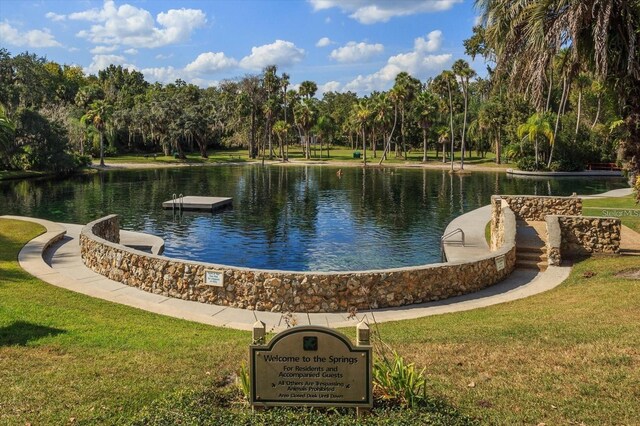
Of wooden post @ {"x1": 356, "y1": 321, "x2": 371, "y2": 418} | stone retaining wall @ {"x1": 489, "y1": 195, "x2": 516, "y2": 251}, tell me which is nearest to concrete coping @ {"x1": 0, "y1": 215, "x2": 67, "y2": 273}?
wooden post @ {"x1": 356, "y1": 321, "x2": 371, "y2": 418}

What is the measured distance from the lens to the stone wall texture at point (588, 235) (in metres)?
16.7

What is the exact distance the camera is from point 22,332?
8.99 m

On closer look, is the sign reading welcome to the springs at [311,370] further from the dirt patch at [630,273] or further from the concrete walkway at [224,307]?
the dirt patch at [630,273]

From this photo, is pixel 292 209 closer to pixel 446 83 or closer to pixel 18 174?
pixel 18 174

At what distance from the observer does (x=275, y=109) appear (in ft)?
286

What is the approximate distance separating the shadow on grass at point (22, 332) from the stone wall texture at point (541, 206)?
19252mm

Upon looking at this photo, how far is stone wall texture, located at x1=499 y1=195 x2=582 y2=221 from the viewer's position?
2316 cm

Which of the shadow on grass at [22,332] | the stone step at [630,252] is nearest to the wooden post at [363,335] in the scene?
the shadow on grass at [22,332]

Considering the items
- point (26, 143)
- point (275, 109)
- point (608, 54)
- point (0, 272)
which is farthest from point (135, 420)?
point (275, 109)

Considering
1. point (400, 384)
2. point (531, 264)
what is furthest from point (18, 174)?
point (400, 384)

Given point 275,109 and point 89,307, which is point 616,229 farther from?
point 275,109

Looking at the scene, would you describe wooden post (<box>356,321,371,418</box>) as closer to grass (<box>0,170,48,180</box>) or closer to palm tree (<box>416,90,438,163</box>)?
grass (<box>0,170,48,180</box>)

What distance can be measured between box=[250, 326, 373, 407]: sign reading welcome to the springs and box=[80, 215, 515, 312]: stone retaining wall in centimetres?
726

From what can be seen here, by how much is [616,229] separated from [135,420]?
1615 cm
